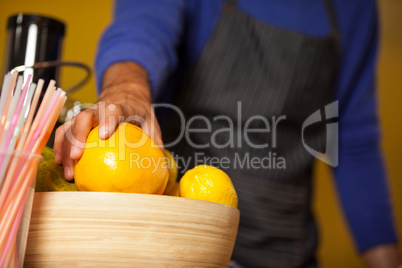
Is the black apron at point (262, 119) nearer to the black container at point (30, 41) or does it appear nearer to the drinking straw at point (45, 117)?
the black container at point (30, 41)

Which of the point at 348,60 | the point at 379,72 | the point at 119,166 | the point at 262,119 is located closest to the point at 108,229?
the point at 119,166

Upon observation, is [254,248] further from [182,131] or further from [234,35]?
[234,35]

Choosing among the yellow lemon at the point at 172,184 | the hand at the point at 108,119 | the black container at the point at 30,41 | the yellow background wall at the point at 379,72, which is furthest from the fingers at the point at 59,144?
the yellow background wall at the point at 379,72

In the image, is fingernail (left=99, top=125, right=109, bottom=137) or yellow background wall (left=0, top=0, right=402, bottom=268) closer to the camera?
fingernail (left=99, top=125, right=109, bottom=137)

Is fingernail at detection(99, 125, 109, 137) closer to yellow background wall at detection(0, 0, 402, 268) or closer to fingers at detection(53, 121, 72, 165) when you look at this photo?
fingers at detection(53, 121, 72, 165)

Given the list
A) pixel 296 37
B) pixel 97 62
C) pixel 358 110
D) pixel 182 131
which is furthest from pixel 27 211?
pixel 358 110

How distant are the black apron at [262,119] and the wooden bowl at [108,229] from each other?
0.63m

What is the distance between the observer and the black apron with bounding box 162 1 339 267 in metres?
1.02

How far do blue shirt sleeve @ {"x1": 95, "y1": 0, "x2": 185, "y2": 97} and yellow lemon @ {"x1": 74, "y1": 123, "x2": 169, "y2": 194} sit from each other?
0.39 m

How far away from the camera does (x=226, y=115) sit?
1045mm

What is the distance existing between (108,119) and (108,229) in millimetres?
107

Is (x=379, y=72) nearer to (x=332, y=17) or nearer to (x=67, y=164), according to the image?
(x=332, y=17)

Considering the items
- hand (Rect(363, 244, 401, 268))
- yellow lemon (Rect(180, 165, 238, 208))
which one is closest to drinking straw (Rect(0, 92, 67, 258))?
yellow lemon (Rect(180, 165, 238, 208))

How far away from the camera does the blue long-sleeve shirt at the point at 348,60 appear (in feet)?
3.27
